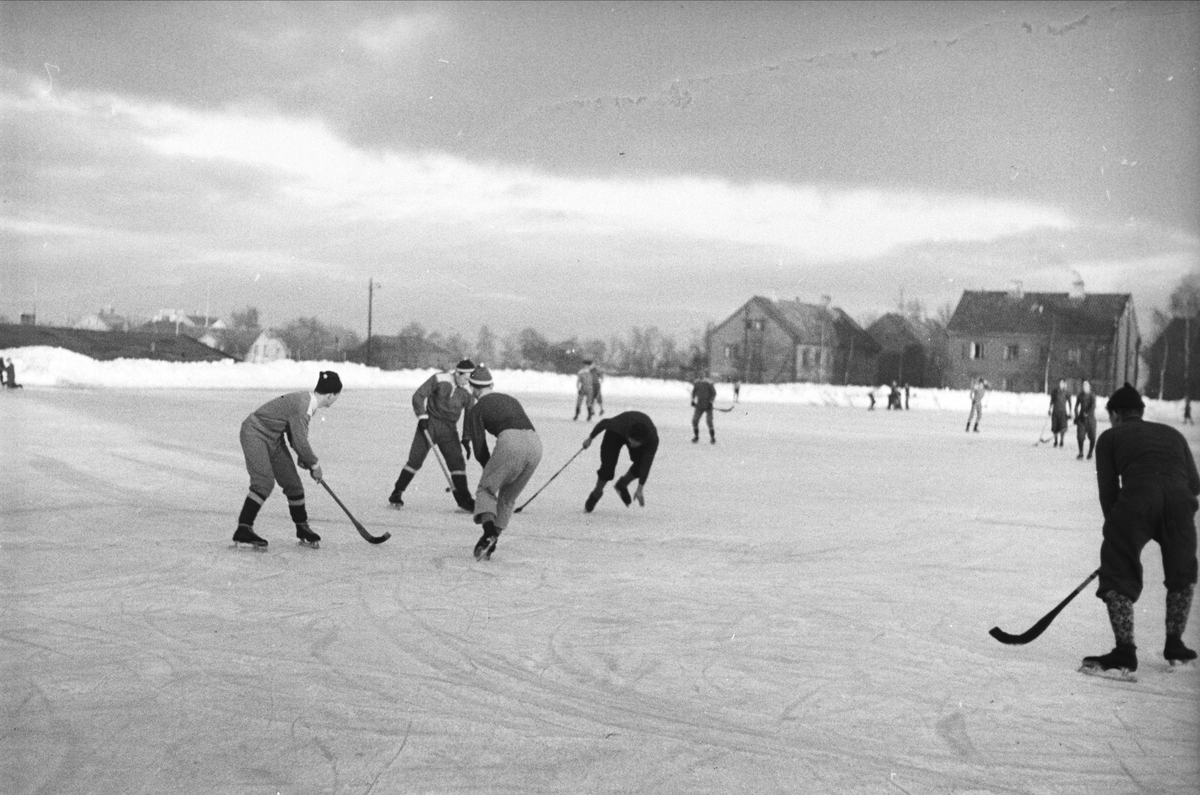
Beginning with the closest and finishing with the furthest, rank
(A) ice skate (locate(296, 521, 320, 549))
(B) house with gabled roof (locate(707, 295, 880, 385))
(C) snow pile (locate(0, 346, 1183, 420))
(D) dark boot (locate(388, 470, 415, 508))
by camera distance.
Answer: (A) ice skate (locate(296, 521, 320, 549)) < (D) dark boot (locate(388, 470, 415, 508)) < (C) snow pile (locate(0, 346, 1183, 420)) < (B) house with gabled roof (locate(707, 295, 880, 385))

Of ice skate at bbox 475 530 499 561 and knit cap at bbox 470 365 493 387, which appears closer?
ice skate at bbox 475 530 499 561

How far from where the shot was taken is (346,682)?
17.8ft

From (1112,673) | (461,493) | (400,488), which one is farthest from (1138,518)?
(400,488)

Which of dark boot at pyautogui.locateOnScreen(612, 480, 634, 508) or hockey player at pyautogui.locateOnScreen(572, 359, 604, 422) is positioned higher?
hockey player at pyautogui.locateOnScreen(572, 359, 604, 422)

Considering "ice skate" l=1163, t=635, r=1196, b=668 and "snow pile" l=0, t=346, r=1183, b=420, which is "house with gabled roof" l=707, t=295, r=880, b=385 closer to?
"snow pile" l=0, t=346, r=1183, b=420

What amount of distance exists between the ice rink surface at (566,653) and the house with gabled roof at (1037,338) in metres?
32.8

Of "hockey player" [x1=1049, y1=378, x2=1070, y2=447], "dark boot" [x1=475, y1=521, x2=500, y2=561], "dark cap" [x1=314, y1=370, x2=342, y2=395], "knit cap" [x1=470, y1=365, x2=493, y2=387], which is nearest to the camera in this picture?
"dark cap" [x1=314, y1=370, x2=342, y2=395]

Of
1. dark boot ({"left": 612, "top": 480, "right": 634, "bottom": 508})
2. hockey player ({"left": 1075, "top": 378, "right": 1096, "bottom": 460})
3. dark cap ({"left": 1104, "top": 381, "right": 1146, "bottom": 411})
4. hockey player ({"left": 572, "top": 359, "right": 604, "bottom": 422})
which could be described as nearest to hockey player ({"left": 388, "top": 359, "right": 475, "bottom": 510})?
dark boot ({"left": 612, "top": 480, "right": 634, "bottom": 508})

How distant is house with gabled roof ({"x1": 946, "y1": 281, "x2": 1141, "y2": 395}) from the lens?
44719mm

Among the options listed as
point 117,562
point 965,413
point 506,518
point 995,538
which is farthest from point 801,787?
point 965,413

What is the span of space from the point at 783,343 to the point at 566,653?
63.3m

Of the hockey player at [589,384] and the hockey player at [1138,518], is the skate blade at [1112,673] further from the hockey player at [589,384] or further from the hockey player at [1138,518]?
the hockey player at [589,384]

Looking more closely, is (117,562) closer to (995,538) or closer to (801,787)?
(801,787)

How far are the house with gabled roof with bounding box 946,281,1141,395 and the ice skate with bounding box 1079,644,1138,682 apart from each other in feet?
117
